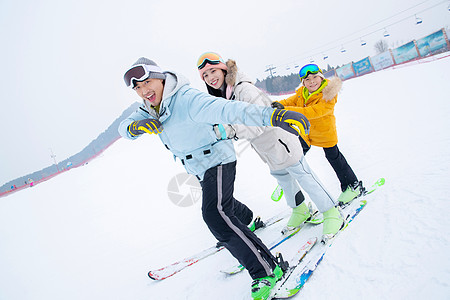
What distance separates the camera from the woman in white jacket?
2.33 m

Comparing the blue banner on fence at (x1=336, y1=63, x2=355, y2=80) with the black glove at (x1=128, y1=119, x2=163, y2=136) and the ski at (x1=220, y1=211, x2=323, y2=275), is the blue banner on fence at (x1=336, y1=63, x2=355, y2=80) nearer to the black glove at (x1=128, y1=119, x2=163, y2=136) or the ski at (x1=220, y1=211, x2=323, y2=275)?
the ski at (x1=220, y1=211, x2=323, y2=275)

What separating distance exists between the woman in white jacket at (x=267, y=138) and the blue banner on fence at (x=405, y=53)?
26.7 m

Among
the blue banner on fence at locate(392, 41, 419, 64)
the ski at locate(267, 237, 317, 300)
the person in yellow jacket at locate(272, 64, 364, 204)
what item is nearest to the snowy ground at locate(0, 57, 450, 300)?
the ski at locate(267, 237, 317, 300)

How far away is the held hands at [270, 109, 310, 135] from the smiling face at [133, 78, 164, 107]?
1.04 meters

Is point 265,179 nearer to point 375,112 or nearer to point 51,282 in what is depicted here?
point 51,282

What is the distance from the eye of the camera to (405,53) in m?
21.5

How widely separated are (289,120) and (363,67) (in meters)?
30.3

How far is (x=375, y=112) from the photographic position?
8.30 m

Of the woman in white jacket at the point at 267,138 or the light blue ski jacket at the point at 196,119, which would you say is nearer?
the light blue ski jacket at the point at 196,119

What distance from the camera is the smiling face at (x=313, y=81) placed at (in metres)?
2.80

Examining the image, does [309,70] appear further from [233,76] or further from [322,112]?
[233,76]

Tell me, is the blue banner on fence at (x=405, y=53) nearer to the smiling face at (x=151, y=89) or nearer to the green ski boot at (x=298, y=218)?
the green ski boot at (x=298, y=218)

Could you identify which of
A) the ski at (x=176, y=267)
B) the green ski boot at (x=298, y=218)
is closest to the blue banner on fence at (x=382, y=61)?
the green ski boot at (x=298, y=218)

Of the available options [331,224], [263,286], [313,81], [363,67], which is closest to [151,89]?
[263,286]
